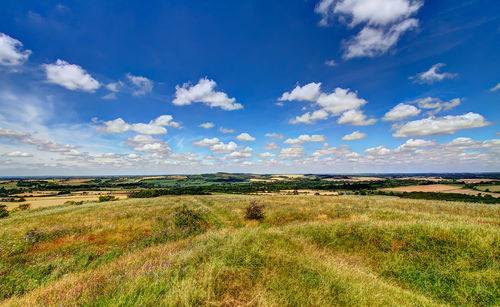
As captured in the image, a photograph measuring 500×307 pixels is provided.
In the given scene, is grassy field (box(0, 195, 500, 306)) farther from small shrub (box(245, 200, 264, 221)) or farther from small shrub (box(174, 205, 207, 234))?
small shrub (box(245, 200, 264, 221))

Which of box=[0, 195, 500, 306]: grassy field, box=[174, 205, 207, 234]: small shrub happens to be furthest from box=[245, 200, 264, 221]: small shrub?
box=[0, 195, 500, 306]: grassy field

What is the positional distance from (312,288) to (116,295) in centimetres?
488

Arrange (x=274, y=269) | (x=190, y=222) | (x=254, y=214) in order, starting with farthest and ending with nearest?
1. (x=254, y=214)
2. (x=190, y=222)
3. (x=274, y=269)

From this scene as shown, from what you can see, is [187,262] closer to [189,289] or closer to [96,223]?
[189,289]

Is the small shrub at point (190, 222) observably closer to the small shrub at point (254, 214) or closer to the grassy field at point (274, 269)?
the grassy field at point (274, 269)

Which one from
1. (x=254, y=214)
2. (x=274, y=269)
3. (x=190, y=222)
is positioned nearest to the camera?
(x=274, y=269)

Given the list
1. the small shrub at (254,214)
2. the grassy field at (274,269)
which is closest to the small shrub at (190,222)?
the grassy field at (274,269)

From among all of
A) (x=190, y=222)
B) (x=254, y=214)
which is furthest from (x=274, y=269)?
(x=190, y=222)

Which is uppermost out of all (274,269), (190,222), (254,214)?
(274,269)

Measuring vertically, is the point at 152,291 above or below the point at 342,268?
above

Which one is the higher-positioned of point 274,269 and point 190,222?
point 274,269

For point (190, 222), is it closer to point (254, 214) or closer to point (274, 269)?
point (254, 214)

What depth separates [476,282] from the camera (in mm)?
5871

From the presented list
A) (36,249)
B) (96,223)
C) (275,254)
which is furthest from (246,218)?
(36,249)
